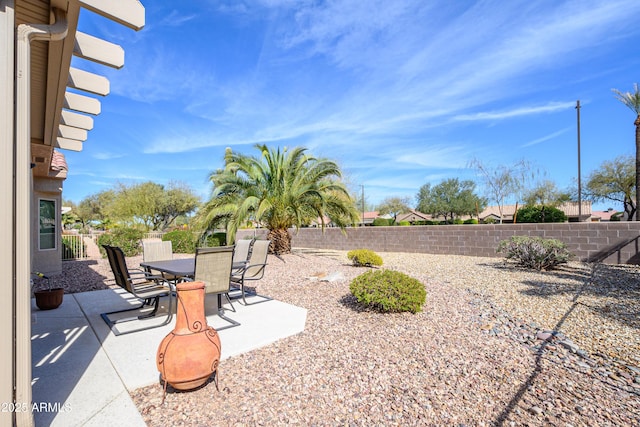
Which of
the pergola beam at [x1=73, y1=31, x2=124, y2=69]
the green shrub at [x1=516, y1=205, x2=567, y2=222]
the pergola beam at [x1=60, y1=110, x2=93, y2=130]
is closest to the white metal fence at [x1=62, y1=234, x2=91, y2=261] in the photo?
the pergola beam at [x1=60, y1=110, x2=93, y2=130]

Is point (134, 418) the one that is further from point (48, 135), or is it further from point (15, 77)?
point (48, 135)

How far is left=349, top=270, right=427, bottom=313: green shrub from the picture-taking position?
4.64 m

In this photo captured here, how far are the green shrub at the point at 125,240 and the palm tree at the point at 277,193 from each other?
4.07 meters

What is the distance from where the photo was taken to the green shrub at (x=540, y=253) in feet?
30.2

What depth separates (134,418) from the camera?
90.5 inches

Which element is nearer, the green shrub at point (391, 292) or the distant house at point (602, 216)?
the green shrub at point (391, 292)

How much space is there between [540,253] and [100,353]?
10.5 m

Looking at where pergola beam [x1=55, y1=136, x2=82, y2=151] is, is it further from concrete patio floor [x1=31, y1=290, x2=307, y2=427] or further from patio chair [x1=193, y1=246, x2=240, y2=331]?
patio chair [x1=193, y1=246, x2=240, y2=331]

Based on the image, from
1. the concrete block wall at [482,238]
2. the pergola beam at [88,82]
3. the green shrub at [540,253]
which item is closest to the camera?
the pergola beam at [88,82]

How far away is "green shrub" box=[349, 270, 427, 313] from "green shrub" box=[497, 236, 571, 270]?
6.46m

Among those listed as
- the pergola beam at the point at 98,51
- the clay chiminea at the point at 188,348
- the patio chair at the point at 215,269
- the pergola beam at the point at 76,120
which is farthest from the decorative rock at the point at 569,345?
the pergola beam at the point at 76,120

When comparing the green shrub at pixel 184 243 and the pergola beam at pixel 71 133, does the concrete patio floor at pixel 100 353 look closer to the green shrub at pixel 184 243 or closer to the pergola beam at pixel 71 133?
the pergola beam at pixel 71 133

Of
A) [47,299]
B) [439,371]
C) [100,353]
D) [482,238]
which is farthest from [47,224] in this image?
[482,238]

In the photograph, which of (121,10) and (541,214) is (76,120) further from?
(541,214)
